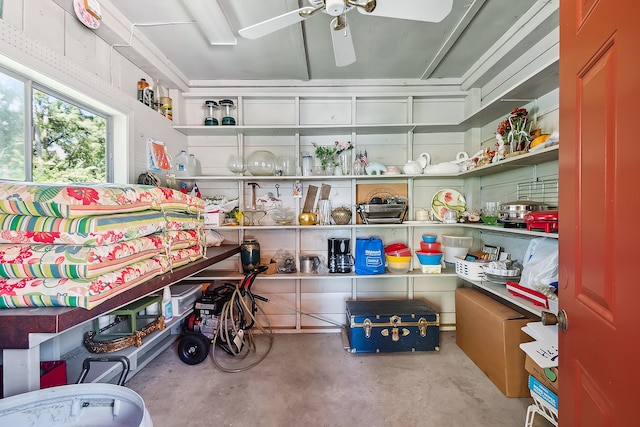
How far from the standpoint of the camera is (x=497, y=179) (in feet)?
7.96

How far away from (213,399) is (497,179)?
2.95m

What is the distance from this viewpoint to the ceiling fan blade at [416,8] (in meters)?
1.26

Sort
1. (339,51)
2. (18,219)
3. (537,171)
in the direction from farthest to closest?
1. (537,171)
2. (339,51)
3. (18,219)

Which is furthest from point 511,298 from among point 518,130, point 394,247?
point 518,130

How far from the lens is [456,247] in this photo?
8.64 feet

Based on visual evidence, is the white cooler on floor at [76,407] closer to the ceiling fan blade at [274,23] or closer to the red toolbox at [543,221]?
the ceiling fan blade at [274,23]

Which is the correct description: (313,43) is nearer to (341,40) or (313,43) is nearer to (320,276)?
(341,40)

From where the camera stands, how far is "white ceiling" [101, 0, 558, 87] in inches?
69.2

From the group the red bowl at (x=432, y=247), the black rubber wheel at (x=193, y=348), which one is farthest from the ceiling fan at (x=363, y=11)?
the black rubber wheel at (x=193, y=348)

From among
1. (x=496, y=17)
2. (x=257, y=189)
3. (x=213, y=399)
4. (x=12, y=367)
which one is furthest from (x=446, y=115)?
(x=12, y=367)

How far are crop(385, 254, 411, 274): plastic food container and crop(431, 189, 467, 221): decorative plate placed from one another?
0.64 meters

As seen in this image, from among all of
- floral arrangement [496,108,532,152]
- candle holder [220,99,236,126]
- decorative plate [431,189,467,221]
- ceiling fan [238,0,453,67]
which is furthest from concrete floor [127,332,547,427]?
ceiling fan [238,0,453,67]

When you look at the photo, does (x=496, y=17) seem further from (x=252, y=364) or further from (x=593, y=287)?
(x=252, y=364)

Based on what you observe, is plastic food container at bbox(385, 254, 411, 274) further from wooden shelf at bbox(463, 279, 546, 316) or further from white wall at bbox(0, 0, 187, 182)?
Answer: white wall at bbox(0, 0, 187, 182)
